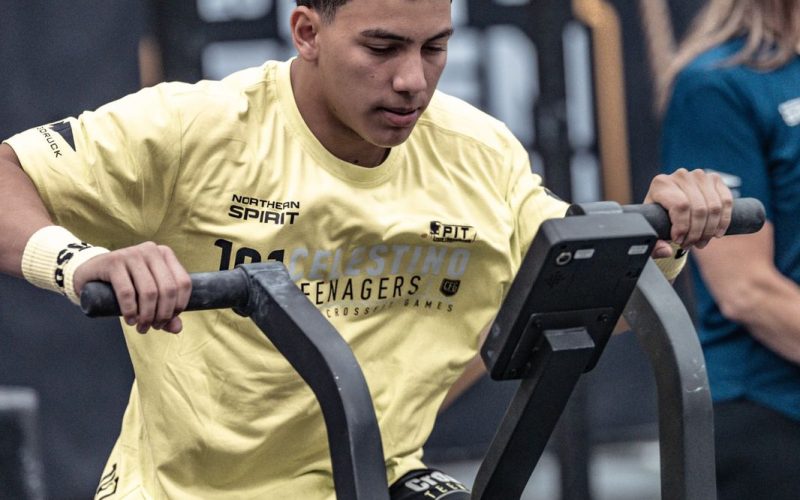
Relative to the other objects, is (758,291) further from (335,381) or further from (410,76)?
(335,381)

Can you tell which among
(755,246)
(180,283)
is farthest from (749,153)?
(180,283)

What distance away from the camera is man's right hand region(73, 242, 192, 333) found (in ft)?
6.63

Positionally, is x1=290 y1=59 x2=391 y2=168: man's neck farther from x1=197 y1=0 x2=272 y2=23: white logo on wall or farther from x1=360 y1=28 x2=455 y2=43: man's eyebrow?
x1=197 y1=0 x2=272 y2=23: white logo on wall

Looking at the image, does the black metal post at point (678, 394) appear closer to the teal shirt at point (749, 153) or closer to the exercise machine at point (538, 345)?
the exercise machine at point (538, 345)

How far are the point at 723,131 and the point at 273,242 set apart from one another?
40.9 inches

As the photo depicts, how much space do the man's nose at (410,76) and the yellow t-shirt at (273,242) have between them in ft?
0.92

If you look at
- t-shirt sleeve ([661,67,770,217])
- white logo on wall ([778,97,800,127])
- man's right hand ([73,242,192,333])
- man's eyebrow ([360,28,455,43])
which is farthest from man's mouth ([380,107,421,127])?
white logo on wall ([778,97,800,127])

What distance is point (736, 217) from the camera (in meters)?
2.45

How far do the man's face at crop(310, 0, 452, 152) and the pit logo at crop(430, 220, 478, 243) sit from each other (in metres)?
0.24

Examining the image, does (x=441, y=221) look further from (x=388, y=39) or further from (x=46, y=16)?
(x=46, y=16)

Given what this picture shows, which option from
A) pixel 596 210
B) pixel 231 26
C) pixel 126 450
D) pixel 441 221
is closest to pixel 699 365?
pixel 596 210

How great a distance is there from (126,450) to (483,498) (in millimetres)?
864

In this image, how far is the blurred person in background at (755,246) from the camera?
304cm

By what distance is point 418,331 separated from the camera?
9.14 ft
